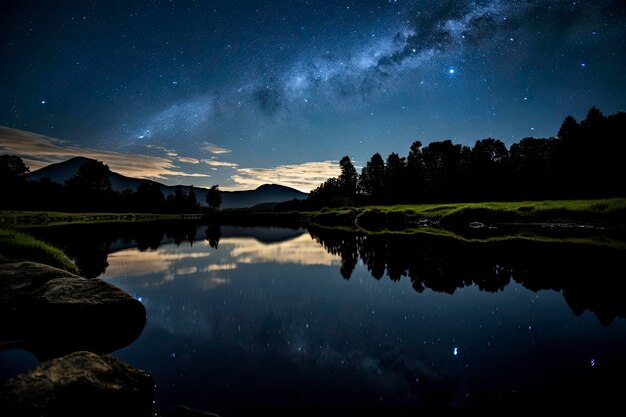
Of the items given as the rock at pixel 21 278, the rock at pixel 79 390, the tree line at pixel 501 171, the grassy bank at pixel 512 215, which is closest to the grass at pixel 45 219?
the rock at pixel 21 278

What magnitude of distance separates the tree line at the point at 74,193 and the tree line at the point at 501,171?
7863cm

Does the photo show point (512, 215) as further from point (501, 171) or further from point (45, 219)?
point (45, 219)

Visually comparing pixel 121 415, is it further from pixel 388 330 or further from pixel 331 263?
pixel 331 263

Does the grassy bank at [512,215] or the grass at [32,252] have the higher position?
the grassy bank at [512,215]

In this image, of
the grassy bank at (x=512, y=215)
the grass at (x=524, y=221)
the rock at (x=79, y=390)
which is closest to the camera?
the rock at (x=79, y=390)

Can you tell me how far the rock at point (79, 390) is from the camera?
307 centimetres

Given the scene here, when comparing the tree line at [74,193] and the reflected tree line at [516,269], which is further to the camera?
the tree line at [74,193]

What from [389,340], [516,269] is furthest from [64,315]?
[516,269]

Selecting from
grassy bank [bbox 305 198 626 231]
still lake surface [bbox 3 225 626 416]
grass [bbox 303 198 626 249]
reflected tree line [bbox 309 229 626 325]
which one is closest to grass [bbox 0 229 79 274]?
still lake surface [bbox 3 225 626 416]

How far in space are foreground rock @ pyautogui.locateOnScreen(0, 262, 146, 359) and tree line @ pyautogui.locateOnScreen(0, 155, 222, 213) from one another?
100 metres

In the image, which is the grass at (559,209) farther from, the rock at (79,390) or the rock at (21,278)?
the rock at (21,278)

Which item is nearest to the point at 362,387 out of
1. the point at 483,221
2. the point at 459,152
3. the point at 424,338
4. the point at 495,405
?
the point at 495,405

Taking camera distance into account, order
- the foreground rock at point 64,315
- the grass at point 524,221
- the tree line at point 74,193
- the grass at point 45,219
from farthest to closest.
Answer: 1. the tree line at point 74,193
2. the grass at point 45,219
3. the grass at point 524,221
4. the foreground rock at point 64,315

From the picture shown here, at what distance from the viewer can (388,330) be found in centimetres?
761
